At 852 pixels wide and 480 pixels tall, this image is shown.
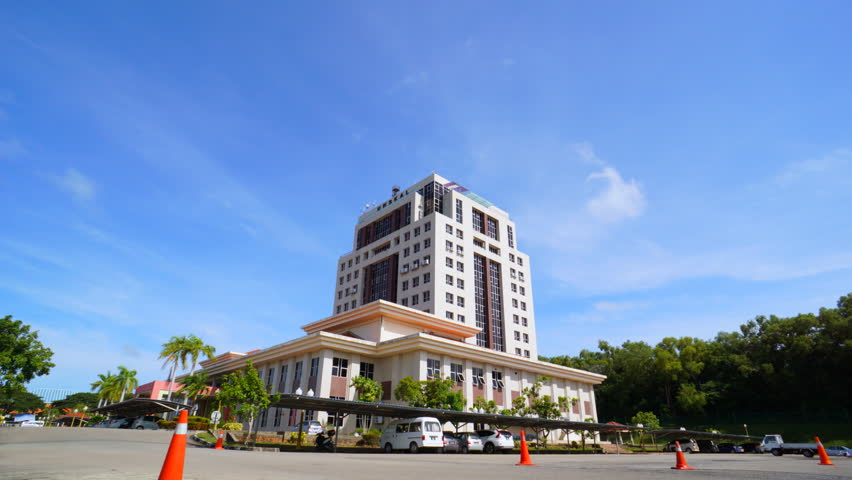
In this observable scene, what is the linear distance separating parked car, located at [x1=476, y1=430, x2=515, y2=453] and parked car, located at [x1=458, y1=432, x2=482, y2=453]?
0.64m

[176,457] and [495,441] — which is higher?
[176,457]

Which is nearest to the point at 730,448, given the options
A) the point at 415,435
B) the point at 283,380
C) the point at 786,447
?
the point at 786,447

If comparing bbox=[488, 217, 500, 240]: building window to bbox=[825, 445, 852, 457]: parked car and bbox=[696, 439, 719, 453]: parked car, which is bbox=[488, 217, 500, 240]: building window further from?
bbox=[825, 445, 852, 457]: parked car

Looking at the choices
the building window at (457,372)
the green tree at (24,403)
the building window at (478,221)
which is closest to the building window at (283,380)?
the building window at (457,372)

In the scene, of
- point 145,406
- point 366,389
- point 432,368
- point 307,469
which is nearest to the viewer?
point 307,469

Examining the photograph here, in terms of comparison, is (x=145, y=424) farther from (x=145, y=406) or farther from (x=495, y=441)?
(x=495, y=441)

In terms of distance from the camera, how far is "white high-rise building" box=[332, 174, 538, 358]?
193 feet

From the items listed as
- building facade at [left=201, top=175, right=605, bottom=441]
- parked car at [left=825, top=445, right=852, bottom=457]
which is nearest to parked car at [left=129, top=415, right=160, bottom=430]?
building facade at [left=201, top=175, right=605, bottom=441]

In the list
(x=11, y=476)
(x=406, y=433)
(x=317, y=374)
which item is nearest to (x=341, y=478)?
(x=11, y=476)

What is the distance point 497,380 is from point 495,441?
1946cm

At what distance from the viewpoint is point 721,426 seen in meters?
61.4

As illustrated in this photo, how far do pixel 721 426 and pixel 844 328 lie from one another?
64.6ft

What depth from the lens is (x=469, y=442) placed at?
2564 centimetres

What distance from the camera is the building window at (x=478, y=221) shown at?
69062 millimetres
